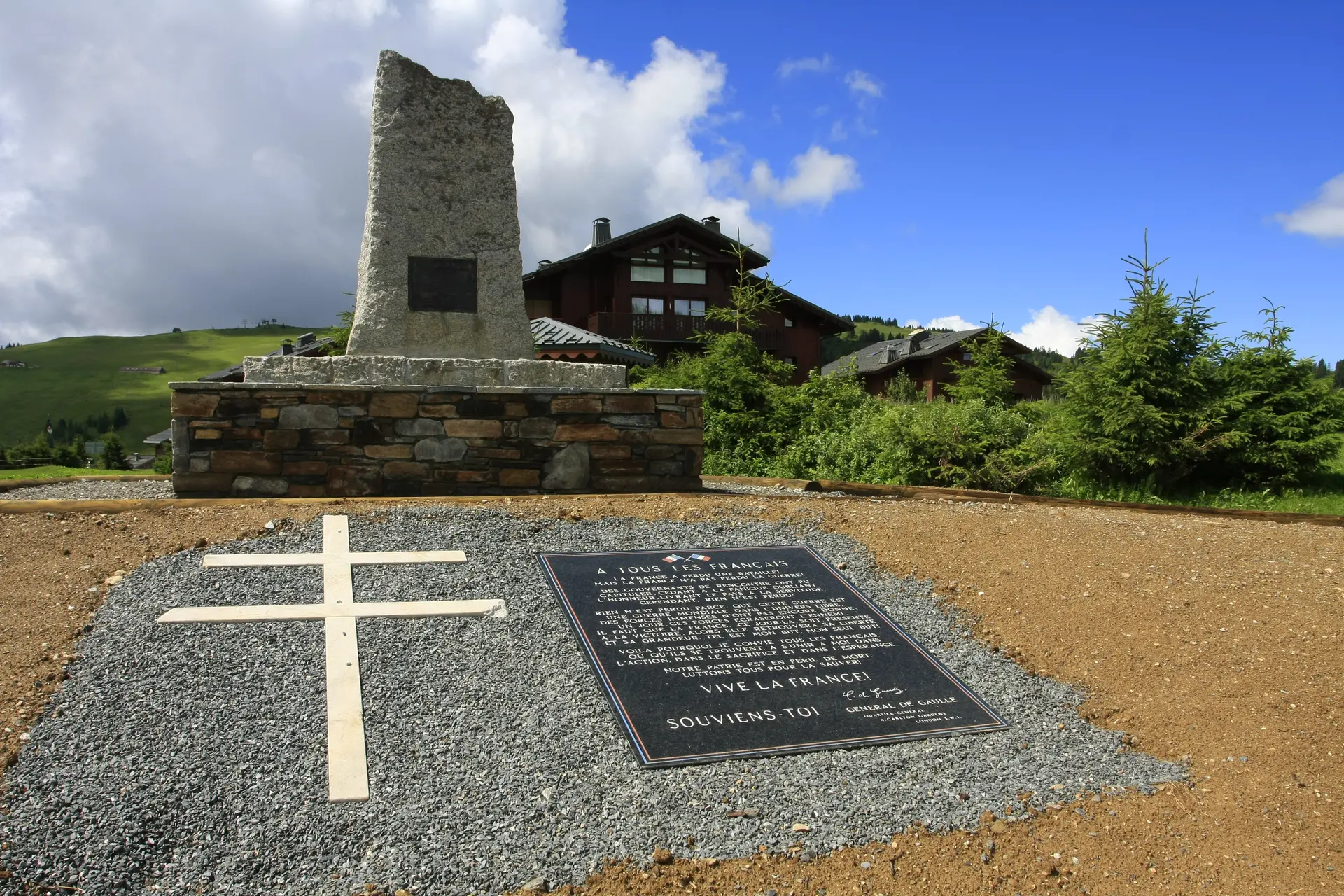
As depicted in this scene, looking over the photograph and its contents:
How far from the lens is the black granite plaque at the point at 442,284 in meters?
6.59

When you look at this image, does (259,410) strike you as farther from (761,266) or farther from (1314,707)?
(761,266)

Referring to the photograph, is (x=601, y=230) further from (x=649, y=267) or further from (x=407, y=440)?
(x=407, y=440)

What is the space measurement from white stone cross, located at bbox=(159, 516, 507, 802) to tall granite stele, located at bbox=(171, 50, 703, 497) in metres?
1.28

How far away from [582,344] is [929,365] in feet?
77.1

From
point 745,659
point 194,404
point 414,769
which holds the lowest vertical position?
point 414,769

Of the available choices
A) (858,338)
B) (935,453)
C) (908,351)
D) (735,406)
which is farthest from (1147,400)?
(858,338)

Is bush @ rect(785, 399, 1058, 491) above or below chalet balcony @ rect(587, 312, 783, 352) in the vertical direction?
below

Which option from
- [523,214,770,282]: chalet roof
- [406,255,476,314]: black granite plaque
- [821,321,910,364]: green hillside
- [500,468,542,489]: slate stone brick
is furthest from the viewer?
[821,321,910,364]: green hillside

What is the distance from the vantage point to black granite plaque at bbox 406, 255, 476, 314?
21.6 ft

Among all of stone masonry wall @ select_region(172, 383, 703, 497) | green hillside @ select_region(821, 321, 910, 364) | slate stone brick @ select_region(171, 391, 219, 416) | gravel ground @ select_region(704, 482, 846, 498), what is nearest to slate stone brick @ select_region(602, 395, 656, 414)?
stone masonry wall @ select_region(172, 383, 703, 497)

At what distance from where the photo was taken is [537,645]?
3.64m

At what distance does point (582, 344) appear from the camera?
16281 mm

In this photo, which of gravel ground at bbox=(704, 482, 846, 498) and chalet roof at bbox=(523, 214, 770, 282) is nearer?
gravel ground at bbox=(704, 482, 846, 498)

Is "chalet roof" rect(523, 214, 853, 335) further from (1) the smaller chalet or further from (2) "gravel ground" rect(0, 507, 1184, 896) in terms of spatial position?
(2) "gravel ground" rect(0, 507, 1184, 896)
